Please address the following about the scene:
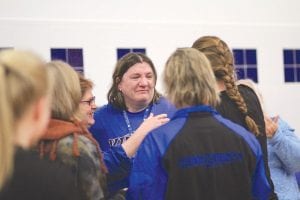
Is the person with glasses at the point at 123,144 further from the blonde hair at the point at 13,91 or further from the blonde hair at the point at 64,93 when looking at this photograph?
the blonde hair at the point at 13,91

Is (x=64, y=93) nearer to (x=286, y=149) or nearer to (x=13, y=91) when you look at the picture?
(x=13, y=91)

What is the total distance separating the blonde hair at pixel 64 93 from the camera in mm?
1478

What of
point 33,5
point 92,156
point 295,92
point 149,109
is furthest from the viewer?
point 295,92

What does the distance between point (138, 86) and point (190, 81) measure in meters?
0.71

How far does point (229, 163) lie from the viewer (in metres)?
1.51

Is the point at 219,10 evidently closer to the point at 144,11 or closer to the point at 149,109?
the point at 144,11

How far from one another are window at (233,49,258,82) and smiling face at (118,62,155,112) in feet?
7.12

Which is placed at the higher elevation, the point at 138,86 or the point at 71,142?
the point at 138,86

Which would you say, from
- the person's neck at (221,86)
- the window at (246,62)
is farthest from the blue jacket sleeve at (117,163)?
the window at (246,62)

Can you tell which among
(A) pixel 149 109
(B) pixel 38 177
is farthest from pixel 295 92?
(B) pixel 38 177

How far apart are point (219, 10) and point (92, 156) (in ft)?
9.93

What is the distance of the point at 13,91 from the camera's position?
948 mm

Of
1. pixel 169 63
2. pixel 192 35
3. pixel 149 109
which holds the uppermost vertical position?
pixel 192 35

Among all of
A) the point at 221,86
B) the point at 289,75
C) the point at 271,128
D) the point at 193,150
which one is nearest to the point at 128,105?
the point at 221,86
